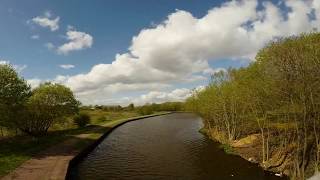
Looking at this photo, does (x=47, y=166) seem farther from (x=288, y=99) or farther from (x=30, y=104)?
(x=30, y=104)

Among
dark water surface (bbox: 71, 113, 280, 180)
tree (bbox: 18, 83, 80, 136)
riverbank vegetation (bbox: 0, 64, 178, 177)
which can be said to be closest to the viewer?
dark water surface (bbox: 71, 113, 280, 180)

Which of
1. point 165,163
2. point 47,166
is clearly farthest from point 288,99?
point 47,166

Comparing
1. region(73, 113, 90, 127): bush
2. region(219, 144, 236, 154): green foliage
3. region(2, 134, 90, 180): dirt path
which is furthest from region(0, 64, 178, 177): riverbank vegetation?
region(219, 144, 236, 154): green foliage

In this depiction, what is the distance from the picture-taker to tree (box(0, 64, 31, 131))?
51094 mm

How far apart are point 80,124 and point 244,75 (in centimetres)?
5643

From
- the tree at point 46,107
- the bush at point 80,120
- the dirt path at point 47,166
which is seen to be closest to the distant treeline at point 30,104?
the tree at point 46,107

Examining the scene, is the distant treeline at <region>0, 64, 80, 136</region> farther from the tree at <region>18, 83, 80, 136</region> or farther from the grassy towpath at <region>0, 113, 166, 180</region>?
the grassy towpath at <region>0, 113, 166, 180</region>

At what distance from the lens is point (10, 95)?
52188 mm

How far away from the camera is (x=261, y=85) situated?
32.9m

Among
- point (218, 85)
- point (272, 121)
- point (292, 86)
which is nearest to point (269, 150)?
point (272, 121)

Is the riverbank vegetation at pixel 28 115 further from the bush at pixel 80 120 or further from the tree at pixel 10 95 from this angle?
the bush at pixel 80 120

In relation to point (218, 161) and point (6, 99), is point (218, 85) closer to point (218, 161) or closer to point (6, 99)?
point (218, 161)

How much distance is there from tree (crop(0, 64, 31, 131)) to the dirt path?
483 inches

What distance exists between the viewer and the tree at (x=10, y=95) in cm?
5109
